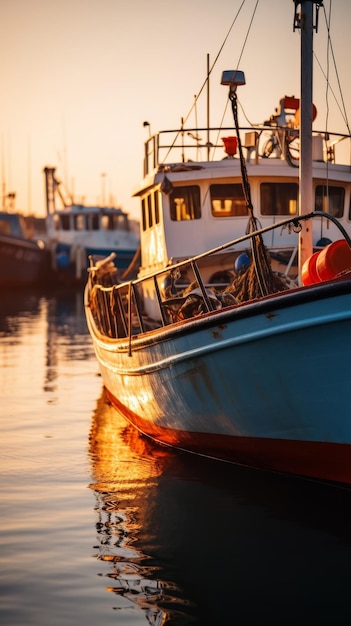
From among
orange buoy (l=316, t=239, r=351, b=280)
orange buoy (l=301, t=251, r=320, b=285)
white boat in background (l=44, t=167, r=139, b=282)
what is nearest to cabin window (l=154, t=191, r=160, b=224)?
orange buoy (l=301, t=251, r=320, b=285)

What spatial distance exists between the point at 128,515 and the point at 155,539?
0.58m

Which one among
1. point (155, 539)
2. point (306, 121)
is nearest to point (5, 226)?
point (306, 121)

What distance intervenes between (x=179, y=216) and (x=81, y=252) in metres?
37.3

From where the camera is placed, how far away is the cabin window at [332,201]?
43.9ft

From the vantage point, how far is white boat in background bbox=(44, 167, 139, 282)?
51.2 metres

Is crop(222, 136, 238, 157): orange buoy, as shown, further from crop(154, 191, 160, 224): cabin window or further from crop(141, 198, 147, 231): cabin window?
crop(141, 198, 147, 231): cabin window

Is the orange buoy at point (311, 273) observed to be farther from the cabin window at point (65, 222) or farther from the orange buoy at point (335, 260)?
the cabin window at point (65, 222)

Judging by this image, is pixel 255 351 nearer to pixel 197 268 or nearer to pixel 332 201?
pixel 197 268

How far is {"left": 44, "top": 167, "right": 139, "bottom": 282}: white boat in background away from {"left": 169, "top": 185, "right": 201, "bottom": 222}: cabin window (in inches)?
1468

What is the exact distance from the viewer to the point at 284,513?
22.0 feet

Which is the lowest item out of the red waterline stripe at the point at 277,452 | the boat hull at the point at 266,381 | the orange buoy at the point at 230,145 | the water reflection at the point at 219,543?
the water reflection at the point at 219,543

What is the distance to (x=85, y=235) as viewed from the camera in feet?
169

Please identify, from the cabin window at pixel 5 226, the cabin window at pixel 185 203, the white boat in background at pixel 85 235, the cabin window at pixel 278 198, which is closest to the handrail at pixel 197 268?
the cabin window at pixel 185 203

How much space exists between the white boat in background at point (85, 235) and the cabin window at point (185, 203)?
37.3 metres
